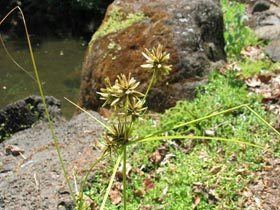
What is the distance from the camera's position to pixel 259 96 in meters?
5.74

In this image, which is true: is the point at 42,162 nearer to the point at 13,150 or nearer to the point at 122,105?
the point at 13,150

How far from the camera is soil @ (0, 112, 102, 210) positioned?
4.62 metres

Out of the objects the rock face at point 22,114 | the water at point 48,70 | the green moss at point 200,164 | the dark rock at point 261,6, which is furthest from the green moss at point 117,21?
the dark rock at point 261,6

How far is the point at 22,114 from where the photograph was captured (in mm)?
6504

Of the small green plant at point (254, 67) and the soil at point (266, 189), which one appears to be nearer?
the soil at point (266, 189)

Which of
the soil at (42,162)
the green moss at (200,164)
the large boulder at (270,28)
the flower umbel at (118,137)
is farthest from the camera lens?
the large boulder at (270,28)

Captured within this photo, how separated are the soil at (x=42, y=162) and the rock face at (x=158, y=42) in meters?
0.76

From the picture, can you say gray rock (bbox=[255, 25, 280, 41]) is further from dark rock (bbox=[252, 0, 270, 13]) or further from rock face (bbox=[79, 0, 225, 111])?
dark rock (bbox=[252, 0, 270, 13])

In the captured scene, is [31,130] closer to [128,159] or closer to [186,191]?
[128,159]

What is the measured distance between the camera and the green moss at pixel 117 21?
655 cm

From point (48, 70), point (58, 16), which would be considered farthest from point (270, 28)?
point (58, 16)

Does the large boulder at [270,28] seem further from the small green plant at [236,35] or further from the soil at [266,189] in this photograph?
the soil at [266,189]

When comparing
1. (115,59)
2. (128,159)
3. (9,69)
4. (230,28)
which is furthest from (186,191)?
(9,69)

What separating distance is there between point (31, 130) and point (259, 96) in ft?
9.14
